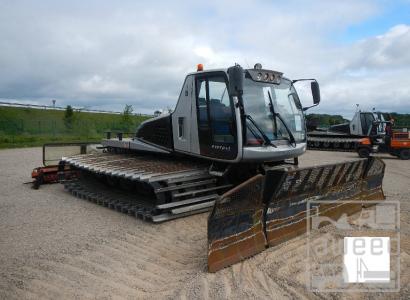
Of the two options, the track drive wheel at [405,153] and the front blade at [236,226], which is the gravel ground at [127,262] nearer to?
the front blade at [236,226]

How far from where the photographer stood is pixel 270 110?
661 cm

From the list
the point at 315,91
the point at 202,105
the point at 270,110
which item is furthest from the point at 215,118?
the point at 315,91

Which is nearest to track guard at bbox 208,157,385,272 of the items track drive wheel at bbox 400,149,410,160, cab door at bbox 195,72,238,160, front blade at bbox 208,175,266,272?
front blade at bbox 208,175,266,272

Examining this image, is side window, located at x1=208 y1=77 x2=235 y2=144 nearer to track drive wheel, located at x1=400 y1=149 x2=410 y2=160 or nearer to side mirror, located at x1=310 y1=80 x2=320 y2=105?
side mirror, located at x1=310 y1=80 x2=320 y2=105

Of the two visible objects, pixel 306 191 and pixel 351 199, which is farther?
pixel 351 199

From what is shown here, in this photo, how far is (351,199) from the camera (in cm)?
693

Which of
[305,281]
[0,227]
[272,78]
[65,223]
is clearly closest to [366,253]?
[305,281]

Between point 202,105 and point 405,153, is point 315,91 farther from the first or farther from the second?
point 405,153

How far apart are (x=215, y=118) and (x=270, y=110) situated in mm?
926

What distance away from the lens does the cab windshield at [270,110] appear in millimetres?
6391

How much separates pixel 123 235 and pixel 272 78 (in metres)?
3.55

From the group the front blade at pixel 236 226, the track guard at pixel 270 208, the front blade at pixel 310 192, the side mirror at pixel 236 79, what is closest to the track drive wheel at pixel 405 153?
the front blade at pixel 310 192

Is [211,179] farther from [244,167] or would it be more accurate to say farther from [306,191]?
[306,191]

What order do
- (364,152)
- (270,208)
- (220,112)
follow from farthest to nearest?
1. (364,152)
2. (220,112)
3. (270,208)
